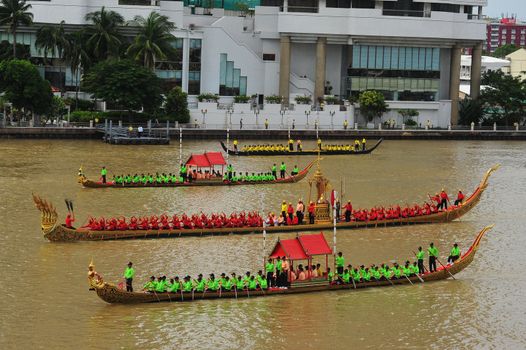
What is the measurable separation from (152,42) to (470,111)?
31.8 meters

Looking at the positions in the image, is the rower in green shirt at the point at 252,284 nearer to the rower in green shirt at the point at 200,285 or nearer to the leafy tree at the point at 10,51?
the rower in green shirt at the point at 200,285

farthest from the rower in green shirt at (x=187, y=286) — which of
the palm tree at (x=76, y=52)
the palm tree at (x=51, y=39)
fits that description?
the palm tree at (x=76, y=52)

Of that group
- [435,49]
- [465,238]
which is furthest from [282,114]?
[465,238]

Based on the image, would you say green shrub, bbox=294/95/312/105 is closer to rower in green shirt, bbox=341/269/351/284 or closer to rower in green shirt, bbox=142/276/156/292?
rower in green shirt, bbox=341/269/351/284

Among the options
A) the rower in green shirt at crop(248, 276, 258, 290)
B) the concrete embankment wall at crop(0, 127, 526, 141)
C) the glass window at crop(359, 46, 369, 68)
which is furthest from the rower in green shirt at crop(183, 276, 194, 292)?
the glass window at crop(359, 46, 369, 68)

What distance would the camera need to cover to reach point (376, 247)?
4578 centimetres

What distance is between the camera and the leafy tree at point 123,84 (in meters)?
89.4

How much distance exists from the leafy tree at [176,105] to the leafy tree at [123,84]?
2390 mm

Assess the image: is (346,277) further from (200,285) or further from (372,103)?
(372,103)

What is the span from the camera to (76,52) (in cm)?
9338

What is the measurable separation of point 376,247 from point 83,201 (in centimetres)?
1757

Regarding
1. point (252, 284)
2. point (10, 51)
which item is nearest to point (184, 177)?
point (252, 284)

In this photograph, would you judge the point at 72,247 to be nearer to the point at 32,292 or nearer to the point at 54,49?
the point at 32,292

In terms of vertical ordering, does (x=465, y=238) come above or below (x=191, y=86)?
below
